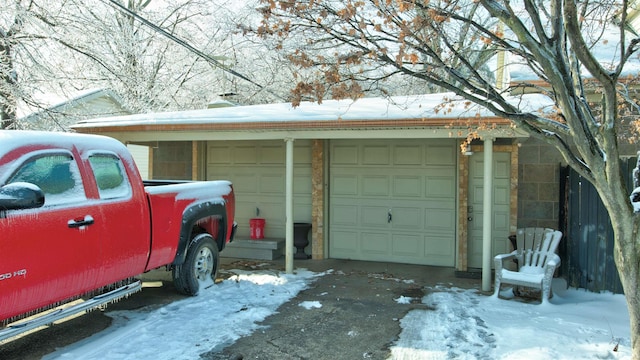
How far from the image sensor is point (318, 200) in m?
9.61

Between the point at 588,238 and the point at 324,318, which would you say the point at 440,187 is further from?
the point at 324,318

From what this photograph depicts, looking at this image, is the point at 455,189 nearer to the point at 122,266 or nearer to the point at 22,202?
the point at 122,266

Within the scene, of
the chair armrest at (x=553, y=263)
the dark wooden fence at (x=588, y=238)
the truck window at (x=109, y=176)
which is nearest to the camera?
the truck window at (x=109, y=176)

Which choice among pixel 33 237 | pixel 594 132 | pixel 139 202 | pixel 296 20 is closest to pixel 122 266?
pixel 139 202

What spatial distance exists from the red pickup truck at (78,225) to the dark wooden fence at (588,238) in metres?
5.57

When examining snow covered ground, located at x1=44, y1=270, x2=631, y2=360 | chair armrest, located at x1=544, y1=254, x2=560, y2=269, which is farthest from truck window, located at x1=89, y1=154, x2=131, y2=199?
chair armrest, located at x1=544, y1=254, x2=560, y2=269

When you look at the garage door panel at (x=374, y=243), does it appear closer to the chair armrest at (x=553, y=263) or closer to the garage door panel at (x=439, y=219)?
the garage door panel at (x=439, y=219)

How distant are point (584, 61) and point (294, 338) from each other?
3.80 metres

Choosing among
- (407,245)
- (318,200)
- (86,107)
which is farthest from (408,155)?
(86,107)

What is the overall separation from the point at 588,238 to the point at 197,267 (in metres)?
5.68

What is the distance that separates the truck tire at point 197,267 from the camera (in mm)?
6355

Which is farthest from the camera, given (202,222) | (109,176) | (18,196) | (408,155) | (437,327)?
(408,155)

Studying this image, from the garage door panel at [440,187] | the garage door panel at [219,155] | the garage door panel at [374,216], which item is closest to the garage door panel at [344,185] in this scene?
the garage door panel at [374,216]

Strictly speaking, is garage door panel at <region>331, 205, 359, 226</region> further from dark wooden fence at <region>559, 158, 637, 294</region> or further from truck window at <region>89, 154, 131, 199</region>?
truck window at <region>89, 154, 131, 199</region>
